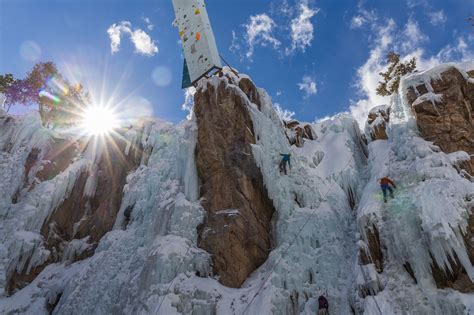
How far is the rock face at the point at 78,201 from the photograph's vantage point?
62.6ft

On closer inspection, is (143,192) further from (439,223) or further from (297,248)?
(439,223)

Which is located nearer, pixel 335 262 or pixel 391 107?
pixel 335 262

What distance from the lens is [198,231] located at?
603 inches

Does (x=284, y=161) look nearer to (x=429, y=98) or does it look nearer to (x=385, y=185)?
(x=385, y=185)

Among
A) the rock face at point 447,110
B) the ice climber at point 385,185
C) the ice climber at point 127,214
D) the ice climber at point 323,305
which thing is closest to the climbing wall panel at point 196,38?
the ice climber at point 127,214

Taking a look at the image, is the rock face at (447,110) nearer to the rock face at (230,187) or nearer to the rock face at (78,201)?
the rock face at (230,187)

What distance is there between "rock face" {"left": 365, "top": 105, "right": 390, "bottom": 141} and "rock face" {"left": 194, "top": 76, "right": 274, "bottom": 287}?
6.67m

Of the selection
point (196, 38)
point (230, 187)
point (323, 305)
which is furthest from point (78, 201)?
point (323, 305)

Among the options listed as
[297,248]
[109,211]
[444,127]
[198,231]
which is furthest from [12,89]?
[444,127]

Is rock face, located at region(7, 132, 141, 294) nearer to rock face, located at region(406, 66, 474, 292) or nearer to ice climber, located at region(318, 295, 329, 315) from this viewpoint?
ice climber, located at region(318, 295, 329, 315)

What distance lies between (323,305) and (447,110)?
10.1m

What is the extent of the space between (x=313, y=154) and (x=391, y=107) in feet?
15.8

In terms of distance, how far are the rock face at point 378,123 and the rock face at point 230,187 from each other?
6670 millimetres

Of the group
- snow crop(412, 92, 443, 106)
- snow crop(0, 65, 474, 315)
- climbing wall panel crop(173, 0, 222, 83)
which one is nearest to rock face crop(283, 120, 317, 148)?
snow crop(0, 65, 474, 315)
